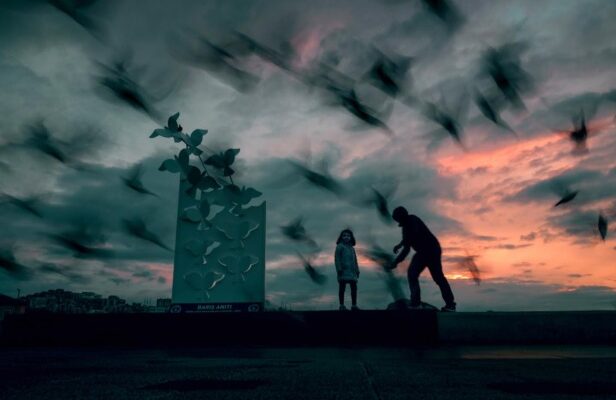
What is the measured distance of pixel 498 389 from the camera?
7.93ft

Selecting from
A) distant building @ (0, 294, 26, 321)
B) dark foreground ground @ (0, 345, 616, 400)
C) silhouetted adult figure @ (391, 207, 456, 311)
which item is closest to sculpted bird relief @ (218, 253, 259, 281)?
silhouetted adult figure @ (391, 207, 456, 311)

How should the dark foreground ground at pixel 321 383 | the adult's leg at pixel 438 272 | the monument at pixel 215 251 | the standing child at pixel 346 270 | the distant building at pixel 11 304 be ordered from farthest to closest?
the distant building at pixel 11 304 < the monument at pixel 215 251 < the standing child at pixel 346 270 < the adult's leg at pixel 438 272 < the dark foreground ground at pixel 321 383

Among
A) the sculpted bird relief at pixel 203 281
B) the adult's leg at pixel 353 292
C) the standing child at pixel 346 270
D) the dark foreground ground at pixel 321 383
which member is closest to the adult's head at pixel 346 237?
the standing child at pixel 346 270

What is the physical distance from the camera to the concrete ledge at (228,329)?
306 inches

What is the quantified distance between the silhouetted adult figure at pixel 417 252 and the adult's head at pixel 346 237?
1.42 meters

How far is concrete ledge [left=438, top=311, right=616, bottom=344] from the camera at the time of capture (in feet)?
25.2

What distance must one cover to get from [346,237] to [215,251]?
4.04 m

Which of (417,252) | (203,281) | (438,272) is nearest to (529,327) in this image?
(438,272)

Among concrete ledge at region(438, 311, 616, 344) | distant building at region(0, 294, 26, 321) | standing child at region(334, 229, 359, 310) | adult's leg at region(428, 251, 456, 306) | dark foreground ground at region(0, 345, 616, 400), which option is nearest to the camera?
dark foreground ground at region(0, 345, 616, 400)

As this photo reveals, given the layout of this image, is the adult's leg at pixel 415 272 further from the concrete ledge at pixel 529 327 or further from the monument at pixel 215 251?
the monument at pixel 215 251

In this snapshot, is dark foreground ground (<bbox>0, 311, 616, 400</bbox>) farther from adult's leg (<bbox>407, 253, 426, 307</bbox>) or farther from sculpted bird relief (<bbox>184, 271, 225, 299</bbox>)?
sculpted bird relief (<bbox>184, 271, 225, 299</bbox>)

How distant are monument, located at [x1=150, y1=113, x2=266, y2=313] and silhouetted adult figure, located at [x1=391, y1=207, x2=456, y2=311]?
4.55m

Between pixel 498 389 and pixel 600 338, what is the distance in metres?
6.60

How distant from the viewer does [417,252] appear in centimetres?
870
